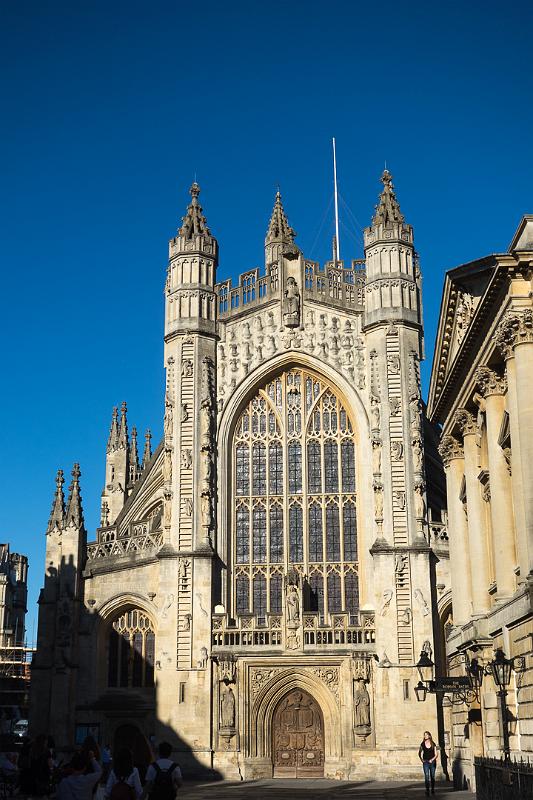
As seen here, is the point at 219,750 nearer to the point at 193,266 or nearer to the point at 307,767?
the point at 307,767

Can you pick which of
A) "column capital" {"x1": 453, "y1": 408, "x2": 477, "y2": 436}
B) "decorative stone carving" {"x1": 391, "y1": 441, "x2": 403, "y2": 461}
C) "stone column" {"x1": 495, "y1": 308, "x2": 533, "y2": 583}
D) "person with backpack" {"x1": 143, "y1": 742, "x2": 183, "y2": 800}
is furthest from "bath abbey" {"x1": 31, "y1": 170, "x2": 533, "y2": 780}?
"person with backpack" {"x1": 143, "y1": 742, "x2": 183, "y2": 800}

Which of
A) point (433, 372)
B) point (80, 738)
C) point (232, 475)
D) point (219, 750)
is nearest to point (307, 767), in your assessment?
point (219, 750)

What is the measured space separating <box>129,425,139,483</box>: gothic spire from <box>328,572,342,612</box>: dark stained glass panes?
53.3 feet

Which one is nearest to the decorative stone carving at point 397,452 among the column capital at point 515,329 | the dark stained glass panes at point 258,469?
the dark stained glass panes at point 258,469

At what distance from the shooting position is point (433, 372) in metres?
30.8

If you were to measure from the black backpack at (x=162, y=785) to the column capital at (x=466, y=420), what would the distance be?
55.6 ft

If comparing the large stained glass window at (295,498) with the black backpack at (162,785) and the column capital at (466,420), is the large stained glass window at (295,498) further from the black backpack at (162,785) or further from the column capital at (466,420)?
the black backpack at (162,785)

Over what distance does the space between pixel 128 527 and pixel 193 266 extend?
10.1m

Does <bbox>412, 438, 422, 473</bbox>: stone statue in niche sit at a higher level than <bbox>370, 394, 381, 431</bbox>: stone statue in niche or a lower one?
lower

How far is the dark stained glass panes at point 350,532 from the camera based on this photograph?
38.0 m

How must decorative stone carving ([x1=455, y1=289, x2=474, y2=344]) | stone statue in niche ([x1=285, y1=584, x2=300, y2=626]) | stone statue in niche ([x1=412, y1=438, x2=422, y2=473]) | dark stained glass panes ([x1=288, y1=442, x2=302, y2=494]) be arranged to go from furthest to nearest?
dark stained glass panes ([x1=288, y1=442, x2=302, y2=494]) → stone statue in niche ([x1=412, y1=438, x2=422, y2=473]) → stone statue in niche ([x1=285, y1=584, x2=300, y2=626]) → decorative stone carving ([x1=455, y1=289, x2=474, y2=344])

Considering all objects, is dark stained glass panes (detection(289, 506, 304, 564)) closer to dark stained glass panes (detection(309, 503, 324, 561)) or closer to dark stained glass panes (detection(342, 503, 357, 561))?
dark stained glass panes (detection(309, 503, 324, 561))

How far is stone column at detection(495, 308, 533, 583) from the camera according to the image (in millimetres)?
20797

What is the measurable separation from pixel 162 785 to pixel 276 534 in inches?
1024
